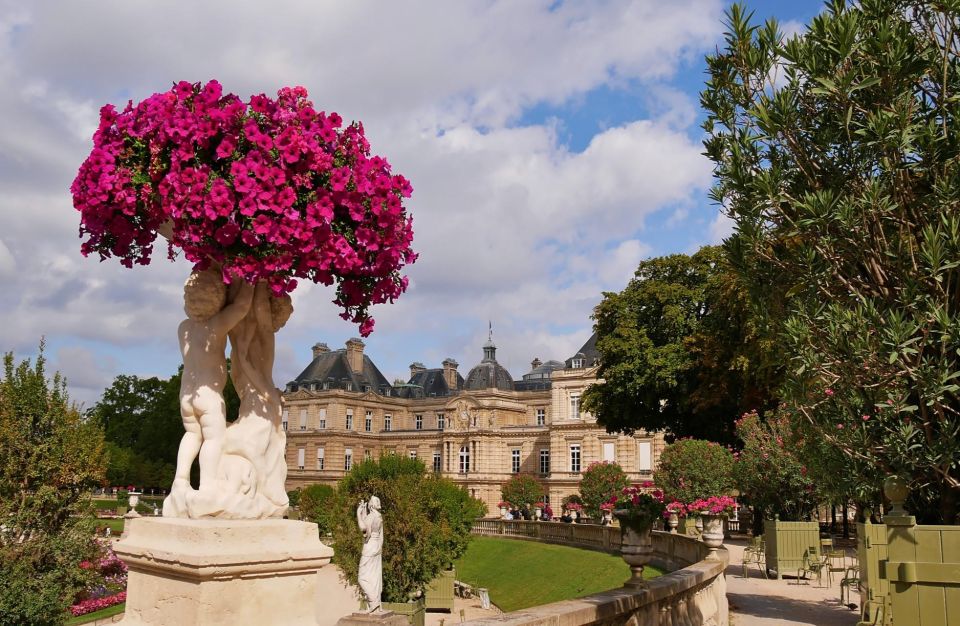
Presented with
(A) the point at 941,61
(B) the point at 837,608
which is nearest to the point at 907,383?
(A) the point at 941,61

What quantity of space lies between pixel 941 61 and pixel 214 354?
567 cm

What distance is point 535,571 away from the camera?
27.2 m

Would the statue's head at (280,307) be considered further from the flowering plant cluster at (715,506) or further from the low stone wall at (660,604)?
the flowering plant cluster at (715,506)

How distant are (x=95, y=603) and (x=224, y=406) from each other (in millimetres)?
18621

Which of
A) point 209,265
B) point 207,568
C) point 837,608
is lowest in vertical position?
point 837,608

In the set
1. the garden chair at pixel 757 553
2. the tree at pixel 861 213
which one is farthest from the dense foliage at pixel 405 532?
the tree at pixel 861 213

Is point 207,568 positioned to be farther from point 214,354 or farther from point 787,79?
point 787,79

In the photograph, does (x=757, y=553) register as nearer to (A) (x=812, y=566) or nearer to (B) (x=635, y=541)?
(A) (x=812, y=566)

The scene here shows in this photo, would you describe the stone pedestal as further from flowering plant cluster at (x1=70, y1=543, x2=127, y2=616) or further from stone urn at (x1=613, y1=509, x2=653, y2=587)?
flowering plant cluster at (x1=70, y1=543, x2=127, y2=616)

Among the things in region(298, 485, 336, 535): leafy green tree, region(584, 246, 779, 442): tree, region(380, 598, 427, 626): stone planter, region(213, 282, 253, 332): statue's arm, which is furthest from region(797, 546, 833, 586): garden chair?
region(213, 282, 253, 332): statue's arm

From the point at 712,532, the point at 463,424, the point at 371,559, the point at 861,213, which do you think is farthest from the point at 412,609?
the point at 463,424

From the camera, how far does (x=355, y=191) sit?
3.83 m

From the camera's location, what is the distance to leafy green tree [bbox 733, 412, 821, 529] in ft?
64.1

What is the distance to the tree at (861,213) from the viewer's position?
5.70 metres
